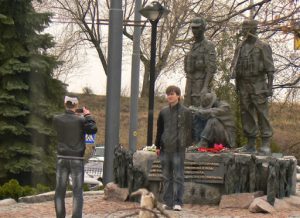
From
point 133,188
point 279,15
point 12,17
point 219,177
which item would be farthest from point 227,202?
point 12,17

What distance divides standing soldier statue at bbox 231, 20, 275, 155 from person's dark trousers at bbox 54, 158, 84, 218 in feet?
15.9

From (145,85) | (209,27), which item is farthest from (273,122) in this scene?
(209,27)

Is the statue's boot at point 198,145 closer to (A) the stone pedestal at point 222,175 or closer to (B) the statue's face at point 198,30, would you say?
(A) the stone pedestal at point 222,175

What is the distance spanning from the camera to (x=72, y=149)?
9805mm

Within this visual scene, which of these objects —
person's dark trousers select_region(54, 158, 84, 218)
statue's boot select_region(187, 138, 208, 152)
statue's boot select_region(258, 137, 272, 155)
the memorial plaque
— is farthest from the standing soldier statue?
person's dark trousers select_region(54, 158, 84, 218)

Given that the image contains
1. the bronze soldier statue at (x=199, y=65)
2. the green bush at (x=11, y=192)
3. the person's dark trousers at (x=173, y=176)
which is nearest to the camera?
the person's dark trousers at (x=173, y=176)

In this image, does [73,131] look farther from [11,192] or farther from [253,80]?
[11,192]

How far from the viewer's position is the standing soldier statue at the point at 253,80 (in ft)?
44.6

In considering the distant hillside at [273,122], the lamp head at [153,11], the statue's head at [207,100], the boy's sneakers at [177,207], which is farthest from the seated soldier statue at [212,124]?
the distant hillside at [273,122]

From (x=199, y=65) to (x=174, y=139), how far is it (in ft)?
11.8

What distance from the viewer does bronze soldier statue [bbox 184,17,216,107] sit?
14148 mm

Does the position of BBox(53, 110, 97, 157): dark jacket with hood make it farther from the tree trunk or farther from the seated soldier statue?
the tree trunk

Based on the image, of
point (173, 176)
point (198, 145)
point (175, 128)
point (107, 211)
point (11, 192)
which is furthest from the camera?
point (11, 192)

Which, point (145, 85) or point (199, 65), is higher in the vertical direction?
point (145, 85)
